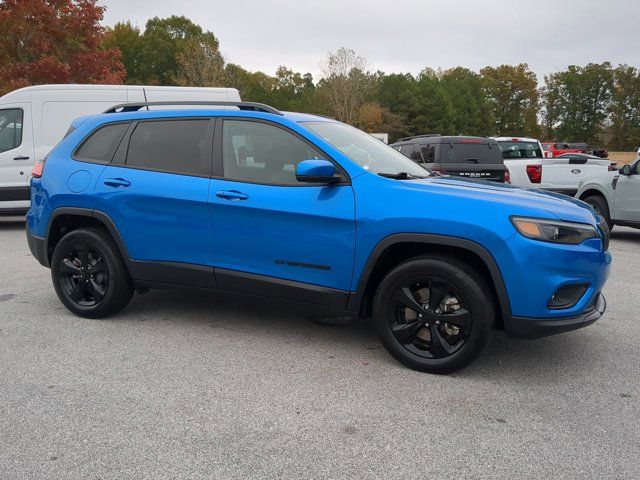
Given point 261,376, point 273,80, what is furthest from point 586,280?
point 273,80

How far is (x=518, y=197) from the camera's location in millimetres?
3709

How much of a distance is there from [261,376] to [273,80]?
282 feet

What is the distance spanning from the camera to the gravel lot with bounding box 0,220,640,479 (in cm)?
272

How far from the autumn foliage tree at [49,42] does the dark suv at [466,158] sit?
1229 cm

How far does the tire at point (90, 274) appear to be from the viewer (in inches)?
187

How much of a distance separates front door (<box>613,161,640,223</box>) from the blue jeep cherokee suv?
6440 millimetres

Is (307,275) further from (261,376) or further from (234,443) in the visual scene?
(234,443)

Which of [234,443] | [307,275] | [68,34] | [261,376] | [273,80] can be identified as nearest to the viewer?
[234,443]

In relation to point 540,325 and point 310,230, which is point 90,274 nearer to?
point 310,230

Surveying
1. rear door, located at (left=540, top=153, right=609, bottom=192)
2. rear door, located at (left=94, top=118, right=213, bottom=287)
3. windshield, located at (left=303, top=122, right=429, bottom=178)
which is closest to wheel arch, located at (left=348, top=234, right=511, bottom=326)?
windshield, located at (left=303, top=122, right=429, bottom=178)

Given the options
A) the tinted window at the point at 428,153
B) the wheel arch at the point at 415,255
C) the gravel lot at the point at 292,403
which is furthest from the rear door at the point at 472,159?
the wheel arch at the point at 415,255

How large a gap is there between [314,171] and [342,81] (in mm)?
55387

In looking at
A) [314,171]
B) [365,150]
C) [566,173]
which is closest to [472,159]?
[566,173]

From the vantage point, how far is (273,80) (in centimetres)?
8581
